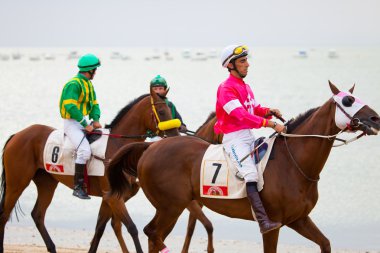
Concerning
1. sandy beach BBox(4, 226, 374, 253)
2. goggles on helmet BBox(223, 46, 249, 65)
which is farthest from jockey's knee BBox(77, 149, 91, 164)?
goggles on helmet BBox(223, 46, 249, 65)

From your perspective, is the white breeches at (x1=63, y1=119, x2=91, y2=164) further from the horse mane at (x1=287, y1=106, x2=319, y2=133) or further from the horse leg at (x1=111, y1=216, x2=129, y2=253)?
the horse mane at (x1=287, y1=106, x2=319, y2=133)

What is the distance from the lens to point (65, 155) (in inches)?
469

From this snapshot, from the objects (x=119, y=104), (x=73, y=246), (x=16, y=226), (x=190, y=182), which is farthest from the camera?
(x=119, y=104)

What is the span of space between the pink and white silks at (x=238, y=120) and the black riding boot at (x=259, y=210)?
0.09 metres

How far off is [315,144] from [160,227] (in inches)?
80.1

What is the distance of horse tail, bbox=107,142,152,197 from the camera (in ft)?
34.7

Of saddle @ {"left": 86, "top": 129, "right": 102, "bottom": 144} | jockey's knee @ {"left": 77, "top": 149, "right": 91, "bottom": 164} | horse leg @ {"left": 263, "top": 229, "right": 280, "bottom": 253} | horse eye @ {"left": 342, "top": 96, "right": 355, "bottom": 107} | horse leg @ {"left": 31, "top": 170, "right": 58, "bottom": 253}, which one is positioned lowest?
horse leg @ {"left": 31, "top": 170, "right": 58, "bottom": 253}

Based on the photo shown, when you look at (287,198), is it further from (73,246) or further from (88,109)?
(73,246)

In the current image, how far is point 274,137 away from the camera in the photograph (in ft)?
31.6

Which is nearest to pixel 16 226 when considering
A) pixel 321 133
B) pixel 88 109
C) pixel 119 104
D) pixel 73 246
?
pixel 73 246

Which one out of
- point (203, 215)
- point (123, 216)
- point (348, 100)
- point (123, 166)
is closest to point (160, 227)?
point (123, 166)

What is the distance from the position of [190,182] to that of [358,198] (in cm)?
1117

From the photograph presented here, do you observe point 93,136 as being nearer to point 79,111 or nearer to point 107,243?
point 79,111

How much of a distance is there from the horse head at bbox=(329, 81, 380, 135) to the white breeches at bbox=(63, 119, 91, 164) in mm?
3828
